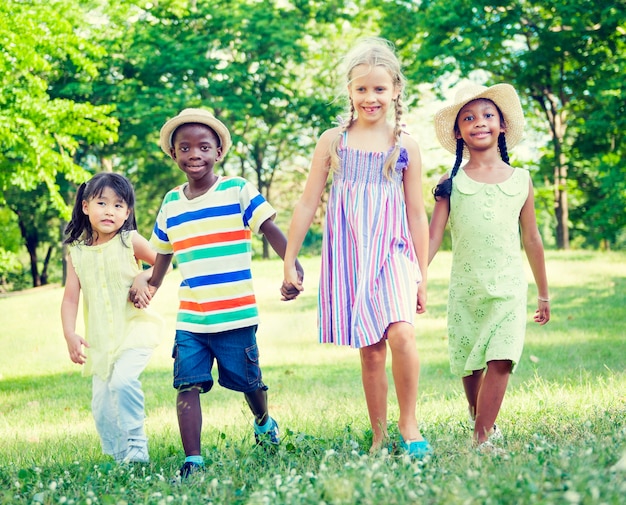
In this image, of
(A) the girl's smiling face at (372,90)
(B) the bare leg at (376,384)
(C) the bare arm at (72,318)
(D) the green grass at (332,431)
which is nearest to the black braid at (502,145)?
(A) the girl's smiling face at (372,90)

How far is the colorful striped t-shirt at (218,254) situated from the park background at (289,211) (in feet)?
2.43

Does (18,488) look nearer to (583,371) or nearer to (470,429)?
(470,429)

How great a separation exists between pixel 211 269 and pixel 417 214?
47.3 inches

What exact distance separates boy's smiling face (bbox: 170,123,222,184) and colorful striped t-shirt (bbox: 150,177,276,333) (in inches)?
4.5

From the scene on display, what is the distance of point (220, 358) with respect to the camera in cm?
456

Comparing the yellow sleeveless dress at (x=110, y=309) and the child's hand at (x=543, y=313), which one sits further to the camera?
the child's hand at (x=543, y=313)

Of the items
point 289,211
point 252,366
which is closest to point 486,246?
point 252,366

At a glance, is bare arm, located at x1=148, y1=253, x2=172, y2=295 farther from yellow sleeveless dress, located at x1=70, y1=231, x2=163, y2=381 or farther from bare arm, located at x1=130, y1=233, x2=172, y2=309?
yellow sleeveless dress, located at x1=70, y1=231, x2=163, y2=381

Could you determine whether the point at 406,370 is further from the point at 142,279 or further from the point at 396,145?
the point at 142,279

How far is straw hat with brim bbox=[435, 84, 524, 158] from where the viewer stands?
191 inches

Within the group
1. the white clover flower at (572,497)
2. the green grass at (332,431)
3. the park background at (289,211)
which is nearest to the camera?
the white clover flower at (572,497)

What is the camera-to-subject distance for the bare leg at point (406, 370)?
4.23 metres

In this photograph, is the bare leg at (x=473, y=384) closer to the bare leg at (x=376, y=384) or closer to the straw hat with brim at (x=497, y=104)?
the bare leg at (x=376, y=384)

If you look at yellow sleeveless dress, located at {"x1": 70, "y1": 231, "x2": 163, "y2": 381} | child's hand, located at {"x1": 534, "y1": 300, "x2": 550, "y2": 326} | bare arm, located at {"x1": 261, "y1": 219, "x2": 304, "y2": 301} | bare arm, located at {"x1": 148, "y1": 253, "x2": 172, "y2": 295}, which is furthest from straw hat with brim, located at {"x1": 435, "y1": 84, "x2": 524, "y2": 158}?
yellow sleeveless dress, located at {"x1": 70, "y1": 231, "x2": 163, "y2": 381}
